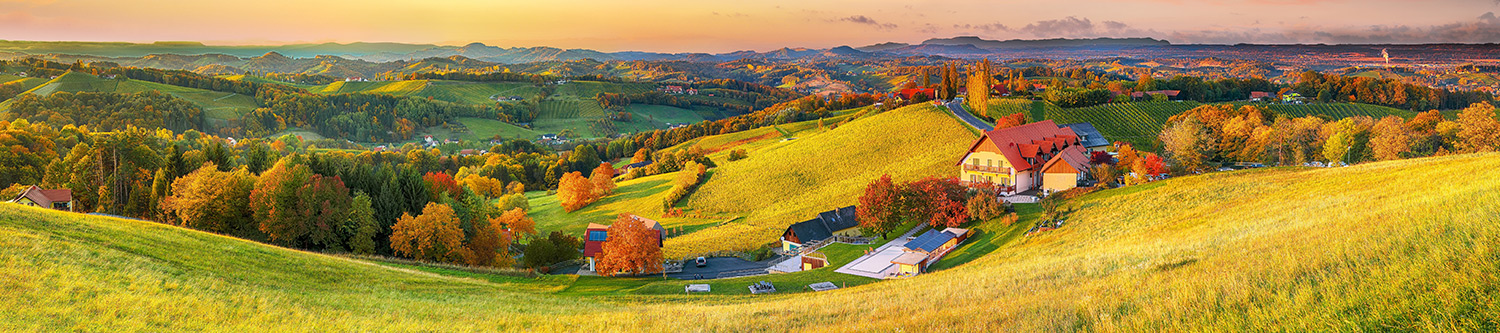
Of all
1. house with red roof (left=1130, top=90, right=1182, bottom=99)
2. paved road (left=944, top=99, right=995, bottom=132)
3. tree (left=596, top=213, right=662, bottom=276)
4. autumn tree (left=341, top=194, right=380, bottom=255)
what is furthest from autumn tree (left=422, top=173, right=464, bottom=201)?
house with red roof (left=1130, top=90, right=1182, bottom=99)

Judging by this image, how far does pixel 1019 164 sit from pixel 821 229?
57.9ft

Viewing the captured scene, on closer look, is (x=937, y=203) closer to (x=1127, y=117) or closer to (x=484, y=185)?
(x=1127, y=117)

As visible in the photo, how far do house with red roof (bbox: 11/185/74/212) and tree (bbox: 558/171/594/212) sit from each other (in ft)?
149

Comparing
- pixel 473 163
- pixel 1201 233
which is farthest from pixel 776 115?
pixel 1201 233

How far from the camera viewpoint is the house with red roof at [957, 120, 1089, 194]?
5800 cm

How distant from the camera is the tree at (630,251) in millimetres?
43750

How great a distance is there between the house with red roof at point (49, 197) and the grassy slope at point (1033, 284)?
34988mm

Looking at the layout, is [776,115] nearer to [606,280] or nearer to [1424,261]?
[606,280]

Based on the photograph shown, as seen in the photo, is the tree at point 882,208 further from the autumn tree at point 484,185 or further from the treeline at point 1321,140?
the autumn tree at point 484,185

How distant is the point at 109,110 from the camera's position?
169125 mm

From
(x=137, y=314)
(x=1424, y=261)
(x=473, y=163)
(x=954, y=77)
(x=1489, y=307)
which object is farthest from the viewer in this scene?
(x=473, y=163)

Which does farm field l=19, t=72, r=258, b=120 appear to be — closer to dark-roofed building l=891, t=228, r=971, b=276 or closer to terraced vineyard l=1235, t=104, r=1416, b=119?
dark-roofed building l=891, t=228, r=971, b=276

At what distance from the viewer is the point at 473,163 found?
136 meters

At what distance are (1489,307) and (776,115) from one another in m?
140
